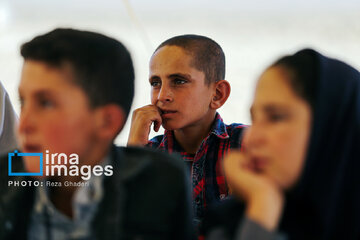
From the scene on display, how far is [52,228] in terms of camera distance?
2.27ft

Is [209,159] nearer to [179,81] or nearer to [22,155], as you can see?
[179,81]

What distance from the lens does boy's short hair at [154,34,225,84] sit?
1.39 meters

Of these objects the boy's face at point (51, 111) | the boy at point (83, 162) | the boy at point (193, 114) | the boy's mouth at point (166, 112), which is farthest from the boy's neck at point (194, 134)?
the boy's face at point (51, 111)

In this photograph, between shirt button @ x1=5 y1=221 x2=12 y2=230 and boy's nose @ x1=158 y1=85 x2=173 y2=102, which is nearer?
shirt button @ x1=5 y1=221 x2=12 y2=230

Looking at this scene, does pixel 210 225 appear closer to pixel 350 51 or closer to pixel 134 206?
pixel 134 206

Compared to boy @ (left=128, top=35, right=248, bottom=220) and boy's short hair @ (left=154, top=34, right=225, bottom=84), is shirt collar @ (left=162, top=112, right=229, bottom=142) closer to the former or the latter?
boy @ (left=128, top=35, right=248, bottom=220)

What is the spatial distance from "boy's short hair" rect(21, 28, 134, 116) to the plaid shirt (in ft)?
2.01

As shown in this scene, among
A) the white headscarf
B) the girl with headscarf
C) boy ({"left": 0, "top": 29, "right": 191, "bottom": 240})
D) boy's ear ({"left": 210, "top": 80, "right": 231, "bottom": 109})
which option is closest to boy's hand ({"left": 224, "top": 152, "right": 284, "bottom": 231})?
the girl with headscarf

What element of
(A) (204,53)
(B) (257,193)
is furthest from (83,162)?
(A) (204,53)

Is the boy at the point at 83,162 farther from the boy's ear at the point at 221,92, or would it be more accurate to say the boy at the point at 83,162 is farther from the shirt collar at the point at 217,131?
the boy's ear at the point at 221,92

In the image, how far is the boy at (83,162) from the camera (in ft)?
2.12

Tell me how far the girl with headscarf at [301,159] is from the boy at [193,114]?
59cm

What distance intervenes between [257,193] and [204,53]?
0.89 meters

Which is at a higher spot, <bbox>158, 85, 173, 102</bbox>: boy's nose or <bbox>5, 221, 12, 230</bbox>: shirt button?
<bbox>158, 85, 173, 102</bbox>: boy's nose
